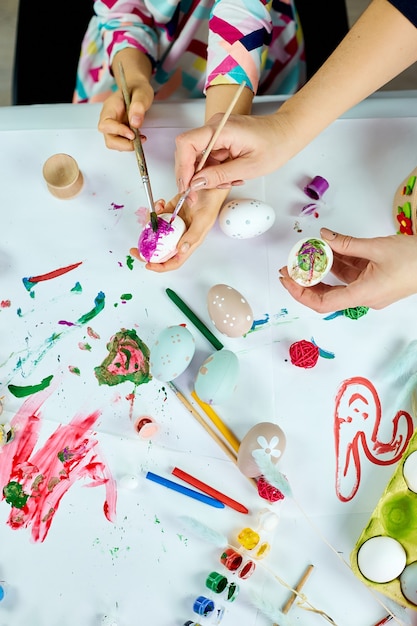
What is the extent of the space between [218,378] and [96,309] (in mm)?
191

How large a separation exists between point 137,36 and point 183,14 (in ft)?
0.31

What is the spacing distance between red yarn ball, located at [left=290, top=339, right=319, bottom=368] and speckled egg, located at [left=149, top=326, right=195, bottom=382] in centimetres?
13

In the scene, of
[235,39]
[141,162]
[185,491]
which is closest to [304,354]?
[185,491]

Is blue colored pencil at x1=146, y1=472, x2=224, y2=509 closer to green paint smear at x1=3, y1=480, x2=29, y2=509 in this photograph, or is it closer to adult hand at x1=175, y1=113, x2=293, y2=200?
green paint smear at x1=3, y1=480, x2=29, y2=509

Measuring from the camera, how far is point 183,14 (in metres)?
0.96

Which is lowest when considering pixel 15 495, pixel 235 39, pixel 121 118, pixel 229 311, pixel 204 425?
pixel 15 495

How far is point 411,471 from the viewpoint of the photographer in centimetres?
74

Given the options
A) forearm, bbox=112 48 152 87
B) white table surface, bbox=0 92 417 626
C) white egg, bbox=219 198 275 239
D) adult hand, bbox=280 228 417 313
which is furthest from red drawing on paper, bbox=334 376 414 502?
forearm, bbox=112 48 152 87

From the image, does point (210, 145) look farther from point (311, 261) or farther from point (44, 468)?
point (44, 468)

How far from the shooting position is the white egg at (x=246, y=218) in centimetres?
82

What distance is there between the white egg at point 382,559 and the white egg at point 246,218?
1.36 feet

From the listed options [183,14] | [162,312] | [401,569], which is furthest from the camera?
[183,14]

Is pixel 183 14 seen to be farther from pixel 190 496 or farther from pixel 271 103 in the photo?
pixel 190 496

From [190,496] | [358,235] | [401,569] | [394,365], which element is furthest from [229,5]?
[401,569]
